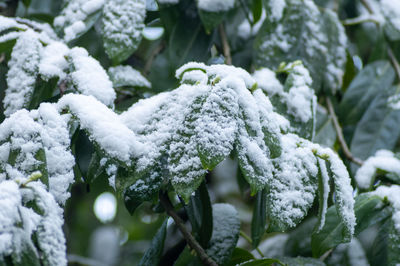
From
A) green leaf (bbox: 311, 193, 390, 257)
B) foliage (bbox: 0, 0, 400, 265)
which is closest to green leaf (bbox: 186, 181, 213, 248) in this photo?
foliage (bbox: 0, 0, 400, 265)

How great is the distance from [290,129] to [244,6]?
1.48ft

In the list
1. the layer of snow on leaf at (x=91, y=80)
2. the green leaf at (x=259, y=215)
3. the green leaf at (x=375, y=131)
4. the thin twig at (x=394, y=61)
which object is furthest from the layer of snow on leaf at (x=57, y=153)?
the thin twig at (x=394, y=61)

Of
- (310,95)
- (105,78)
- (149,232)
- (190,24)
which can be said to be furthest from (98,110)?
(149,232)

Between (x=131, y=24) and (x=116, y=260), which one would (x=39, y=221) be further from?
(x=116, y=260)

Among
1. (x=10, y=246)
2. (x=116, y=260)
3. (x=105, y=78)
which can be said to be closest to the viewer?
(x=10, y=246)

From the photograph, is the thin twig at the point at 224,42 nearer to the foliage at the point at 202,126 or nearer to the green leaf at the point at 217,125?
the foliage at the point at 202,126

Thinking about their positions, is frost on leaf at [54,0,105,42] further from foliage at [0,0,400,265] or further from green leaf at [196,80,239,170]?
green leaf at [196,80,239,170]

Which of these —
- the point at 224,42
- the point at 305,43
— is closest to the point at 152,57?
the point at 224,42

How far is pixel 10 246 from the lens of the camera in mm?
552

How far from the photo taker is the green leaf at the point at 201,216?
0.91m

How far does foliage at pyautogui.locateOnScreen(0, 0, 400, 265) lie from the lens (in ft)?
2.18

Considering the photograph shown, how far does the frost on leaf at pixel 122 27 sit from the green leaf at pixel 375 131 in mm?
638

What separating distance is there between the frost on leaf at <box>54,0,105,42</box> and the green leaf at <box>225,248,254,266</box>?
56 centimetres

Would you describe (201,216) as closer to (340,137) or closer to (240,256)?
(240,256)
